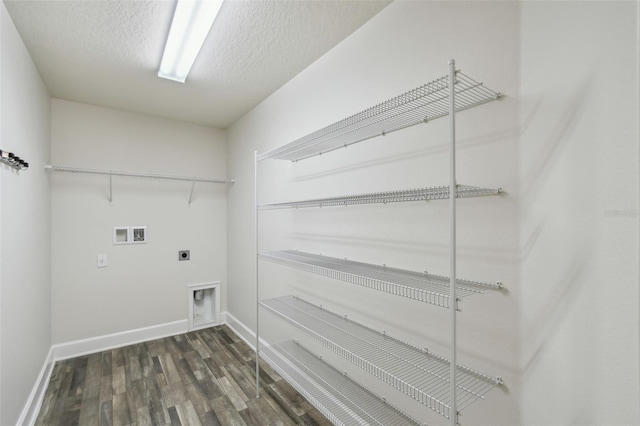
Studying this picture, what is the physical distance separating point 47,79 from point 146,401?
2.68 m

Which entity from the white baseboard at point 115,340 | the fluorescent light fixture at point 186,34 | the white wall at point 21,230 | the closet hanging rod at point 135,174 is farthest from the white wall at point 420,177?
the white baseboard at point 115,340

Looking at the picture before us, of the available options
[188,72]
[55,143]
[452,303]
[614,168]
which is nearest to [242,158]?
[188,72]

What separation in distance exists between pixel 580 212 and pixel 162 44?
239 cm

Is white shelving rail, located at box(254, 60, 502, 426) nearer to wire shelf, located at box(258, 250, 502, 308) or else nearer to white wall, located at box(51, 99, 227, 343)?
wire shelf, located at box(258, 250, 502, 308)

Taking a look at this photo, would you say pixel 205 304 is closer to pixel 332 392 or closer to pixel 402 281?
pixel 332 392

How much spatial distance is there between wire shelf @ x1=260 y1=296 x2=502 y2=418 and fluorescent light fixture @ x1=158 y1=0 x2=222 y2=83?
73.1 inches

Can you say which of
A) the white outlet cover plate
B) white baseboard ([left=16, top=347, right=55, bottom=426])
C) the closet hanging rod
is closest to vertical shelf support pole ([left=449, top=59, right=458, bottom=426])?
white baseboard ([left=16, top=347, right=55, bottom=426])

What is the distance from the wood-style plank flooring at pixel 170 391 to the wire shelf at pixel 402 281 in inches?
43.4

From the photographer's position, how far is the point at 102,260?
119 inches

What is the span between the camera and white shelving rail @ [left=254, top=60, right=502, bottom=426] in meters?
1.08

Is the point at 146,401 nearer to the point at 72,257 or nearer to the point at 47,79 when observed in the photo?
the point at 72,257

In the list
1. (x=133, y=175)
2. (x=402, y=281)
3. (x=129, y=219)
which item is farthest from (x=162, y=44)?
(x=402, y=281)

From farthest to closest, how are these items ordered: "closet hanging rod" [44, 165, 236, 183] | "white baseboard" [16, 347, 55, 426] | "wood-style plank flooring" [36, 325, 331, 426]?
"closet hanging rod" [44, 165, 236, 183]
"wood-style plank flooring" [36, 325, 331, 426]
"white baseboard" [16, 347, 55, 426]

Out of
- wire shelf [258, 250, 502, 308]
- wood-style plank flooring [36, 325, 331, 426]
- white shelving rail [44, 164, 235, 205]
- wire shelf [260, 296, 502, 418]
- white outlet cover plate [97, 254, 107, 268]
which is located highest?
white shelving rail [44, 164, 235, 205]
